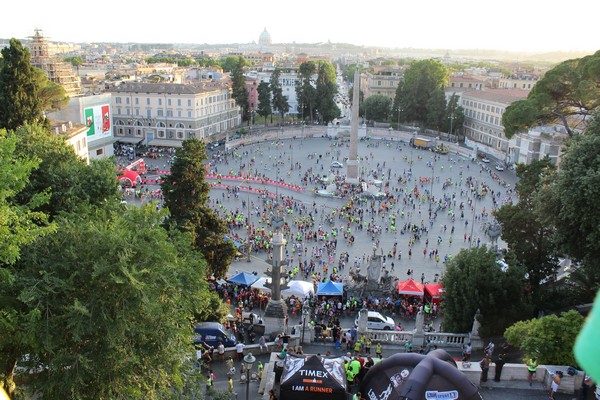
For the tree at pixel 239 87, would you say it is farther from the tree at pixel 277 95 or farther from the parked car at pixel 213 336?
the parked car at pixel 213 336

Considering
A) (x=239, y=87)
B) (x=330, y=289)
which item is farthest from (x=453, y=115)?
(x=330, y=289)

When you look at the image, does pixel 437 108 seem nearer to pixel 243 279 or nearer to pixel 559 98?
pixel 559 98

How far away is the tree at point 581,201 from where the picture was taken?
1442 cm

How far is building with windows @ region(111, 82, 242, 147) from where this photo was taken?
57.8 m

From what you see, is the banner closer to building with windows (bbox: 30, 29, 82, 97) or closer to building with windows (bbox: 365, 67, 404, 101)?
building with windows (bbox: 30, 29, 82, 97)

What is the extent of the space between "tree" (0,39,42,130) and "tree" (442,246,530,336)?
19.9 meters

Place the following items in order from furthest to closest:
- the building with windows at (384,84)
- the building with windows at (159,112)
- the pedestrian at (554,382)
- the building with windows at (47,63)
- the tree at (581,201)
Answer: the building with windows at (384,84) → the building with windows at (159,112) → the building with windows at (47,63) → the tree at (581,201) → the pedestrian at (554,382)

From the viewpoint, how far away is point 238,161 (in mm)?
51688

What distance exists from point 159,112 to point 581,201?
1957 inches

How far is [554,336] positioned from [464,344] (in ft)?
13.0

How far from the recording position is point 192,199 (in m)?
19.2

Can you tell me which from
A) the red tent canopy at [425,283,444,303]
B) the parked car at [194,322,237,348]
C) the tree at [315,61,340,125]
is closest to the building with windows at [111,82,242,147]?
the tree at [315,61,340,125]

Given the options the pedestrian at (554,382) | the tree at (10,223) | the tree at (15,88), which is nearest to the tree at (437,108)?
the tree at (15,88)

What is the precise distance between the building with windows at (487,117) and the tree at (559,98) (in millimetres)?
30849
